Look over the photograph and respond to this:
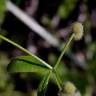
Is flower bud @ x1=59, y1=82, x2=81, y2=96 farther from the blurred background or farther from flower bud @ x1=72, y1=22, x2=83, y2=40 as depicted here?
the blurred background

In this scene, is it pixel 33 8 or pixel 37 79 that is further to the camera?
pixel 33 8

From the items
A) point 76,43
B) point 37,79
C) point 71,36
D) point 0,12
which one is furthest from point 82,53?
point 71,36

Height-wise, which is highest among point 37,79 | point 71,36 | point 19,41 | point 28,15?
point 71,36

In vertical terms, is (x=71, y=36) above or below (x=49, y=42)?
above

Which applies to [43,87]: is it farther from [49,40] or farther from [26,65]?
[49,40]

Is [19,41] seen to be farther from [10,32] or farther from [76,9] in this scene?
[76,9]

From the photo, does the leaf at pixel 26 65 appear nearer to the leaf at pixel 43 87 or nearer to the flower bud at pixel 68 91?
the leaf at pixel 43 87
